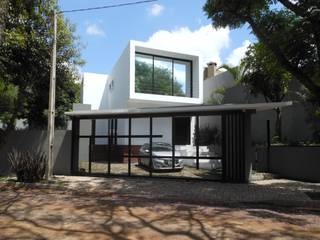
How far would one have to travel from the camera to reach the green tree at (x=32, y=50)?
56.3ft

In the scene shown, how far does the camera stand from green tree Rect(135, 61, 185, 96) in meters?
24.3

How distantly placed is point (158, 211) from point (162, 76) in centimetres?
1631

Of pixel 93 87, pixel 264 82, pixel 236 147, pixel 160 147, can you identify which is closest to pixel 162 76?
pixel 264 82

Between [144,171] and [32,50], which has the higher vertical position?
[32,50]

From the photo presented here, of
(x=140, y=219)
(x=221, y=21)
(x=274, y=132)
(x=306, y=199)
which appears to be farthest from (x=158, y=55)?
(x=140, y=219)

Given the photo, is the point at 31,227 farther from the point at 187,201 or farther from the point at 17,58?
the point at 17,58

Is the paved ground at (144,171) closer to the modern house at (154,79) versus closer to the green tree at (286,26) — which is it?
the green tree at (286,26)

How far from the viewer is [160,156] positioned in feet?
54.0

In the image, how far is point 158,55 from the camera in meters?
25.2

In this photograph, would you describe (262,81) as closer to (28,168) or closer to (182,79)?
(182,79)

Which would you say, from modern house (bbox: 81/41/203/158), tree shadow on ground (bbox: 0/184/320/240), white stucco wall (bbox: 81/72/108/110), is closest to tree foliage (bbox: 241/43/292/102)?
modern house (bbox: 81/41/203/158)

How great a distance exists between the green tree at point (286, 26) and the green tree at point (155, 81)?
1046 centimetres

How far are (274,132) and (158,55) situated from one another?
27.9 feet

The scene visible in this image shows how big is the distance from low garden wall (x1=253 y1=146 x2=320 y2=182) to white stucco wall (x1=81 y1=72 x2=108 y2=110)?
52.2ft
